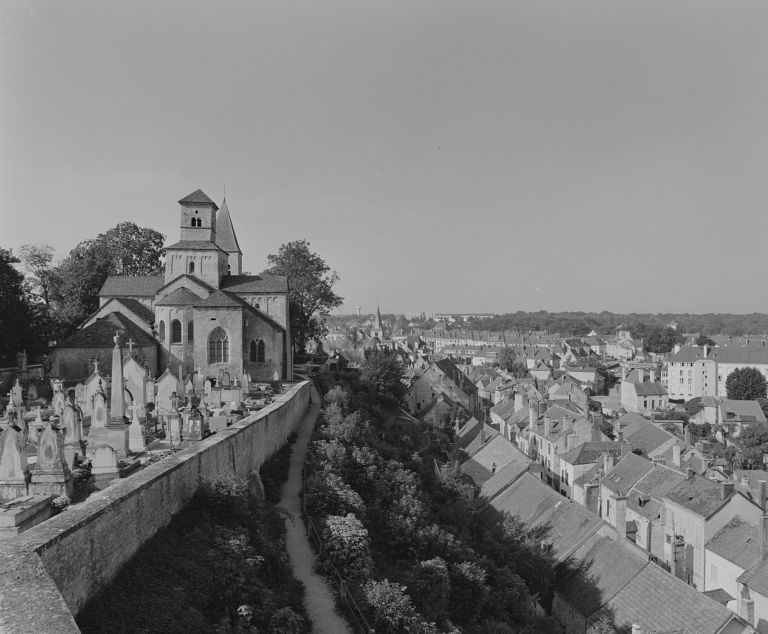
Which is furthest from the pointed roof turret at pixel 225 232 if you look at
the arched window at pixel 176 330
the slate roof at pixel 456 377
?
the slate roof at pixel 456 377

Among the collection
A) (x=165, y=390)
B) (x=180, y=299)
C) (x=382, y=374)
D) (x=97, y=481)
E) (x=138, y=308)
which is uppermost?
(x=180, y=299)

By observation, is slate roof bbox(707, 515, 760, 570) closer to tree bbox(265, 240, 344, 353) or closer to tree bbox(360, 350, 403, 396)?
tree bbox(360, 350, 403, 396)

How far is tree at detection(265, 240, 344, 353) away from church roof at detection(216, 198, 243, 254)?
4.62 metres

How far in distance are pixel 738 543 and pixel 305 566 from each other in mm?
18578

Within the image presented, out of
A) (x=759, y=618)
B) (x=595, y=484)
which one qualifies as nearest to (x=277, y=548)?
(x=759, y=618)

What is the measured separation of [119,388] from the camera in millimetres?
19234

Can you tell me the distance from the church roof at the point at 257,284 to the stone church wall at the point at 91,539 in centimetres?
2640

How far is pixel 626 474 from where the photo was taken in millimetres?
31484

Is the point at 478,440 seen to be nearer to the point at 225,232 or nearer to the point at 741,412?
the point at 225,232

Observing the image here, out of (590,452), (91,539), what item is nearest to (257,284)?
(590,452)

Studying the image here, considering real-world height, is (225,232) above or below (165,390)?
above

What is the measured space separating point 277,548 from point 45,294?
43.5m

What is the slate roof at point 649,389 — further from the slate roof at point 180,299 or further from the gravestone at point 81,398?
the gravestone at point 81,398

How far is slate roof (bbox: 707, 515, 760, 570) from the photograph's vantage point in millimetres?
22328
